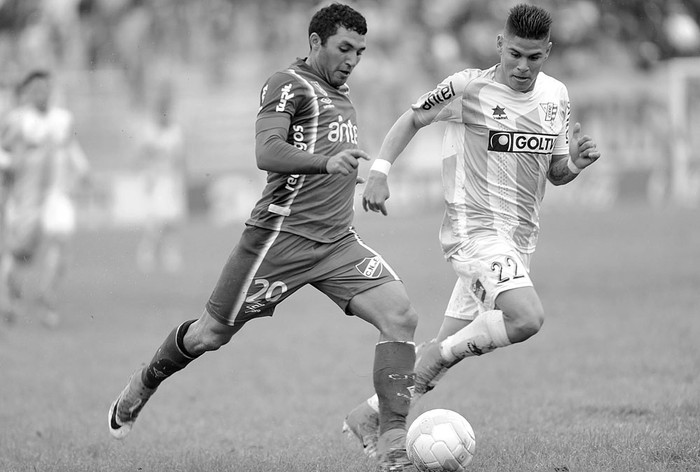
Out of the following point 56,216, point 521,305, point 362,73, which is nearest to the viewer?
point 521,305

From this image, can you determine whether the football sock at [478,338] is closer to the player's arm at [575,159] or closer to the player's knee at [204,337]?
the player's arm at [575,159]

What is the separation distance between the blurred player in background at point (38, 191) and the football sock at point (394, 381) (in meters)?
7.04

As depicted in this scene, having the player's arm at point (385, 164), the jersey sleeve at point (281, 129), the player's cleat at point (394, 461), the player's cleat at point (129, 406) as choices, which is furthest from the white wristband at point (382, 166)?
the player's cleat at point (129, 406)

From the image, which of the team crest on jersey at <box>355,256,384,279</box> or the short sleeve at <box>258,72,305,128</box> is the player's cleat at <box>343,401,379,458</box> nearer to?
the team crest on jersey at <box>355,256,384,279</box>

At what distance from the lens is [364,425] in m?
5.53

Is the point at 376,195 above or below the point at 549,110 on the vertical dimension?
below

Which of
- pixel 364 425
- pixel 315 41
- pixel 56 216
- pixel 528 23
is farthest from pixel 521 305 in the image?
pixel 56 216

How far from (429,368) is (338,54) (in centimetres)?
177

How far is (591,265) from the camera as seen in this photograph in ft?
46.6

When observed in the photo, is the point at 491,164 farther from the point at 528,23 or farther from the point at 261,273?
the point at 261,273

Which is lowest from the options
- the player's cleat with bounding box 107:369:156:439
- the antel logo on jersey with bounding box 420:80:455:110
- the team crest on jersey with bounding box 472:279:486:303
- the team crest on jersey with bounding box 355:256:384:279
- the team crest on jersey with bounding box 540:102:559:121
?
the player's cleat with bounding box 107:369:156:439

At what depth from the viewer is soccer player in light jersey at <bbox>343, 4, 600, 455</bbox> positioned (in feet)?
17.4

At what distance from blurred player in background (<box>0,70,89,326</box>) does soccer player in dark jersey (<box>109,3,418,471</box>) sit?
6.61m

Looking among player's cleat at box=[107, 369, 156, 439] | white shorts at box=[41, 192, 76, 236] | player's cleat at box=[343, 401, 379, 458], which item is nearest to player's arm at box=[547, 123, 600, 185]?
player's cleat at box=[343, 401, 379, 458]
